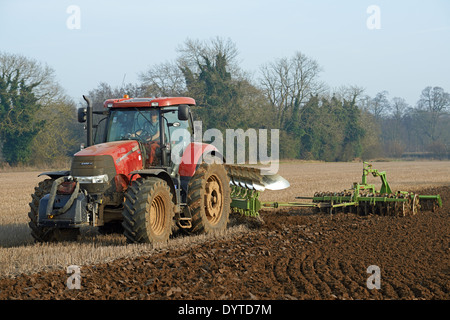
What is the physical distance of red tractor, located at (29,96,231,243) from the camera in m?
7.93

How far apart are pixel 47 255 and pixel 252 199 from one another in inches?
174

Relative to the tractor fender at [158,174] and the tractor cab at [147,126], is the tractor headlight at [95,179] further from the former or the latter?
the tractor cab at [147,126]

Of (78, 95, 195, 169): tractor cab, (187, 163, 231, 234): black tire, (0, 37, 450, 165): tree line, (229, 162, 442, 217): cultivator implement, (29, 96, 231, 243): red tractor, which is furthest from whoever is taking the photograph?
(0, 37, 450, 165): tree line

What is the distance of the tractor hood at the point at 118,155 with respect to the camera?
8227 millimetres

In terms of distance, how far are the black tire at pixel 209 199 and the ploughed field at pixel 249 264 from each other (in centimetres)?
26

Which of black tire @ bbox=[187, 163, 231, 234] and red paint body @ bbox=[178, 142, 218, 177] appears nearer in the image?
black tire @ bbox=[187, 163, 231, 234]

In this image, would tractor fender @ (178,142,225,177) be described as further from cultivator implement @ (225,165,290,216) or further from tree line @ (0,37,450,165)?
A: tree line @ (0,37,450,165)

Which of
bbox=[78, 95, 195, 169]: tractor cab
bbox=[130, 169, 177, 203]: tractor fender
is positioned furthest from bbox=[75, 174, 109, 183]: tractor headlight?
bbox=[78, 95, 195, 169]: tractor cab

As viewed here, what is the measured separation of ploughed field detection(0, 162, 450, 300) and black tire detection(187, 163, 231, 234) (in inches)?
10.3

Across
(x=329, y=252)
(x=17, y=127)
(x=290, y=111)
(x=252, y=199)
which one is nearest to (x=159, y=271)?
(x=329, y=252)

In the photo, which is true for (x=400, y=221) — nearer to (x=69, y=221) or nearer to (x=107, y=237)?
(x=107, y=237)

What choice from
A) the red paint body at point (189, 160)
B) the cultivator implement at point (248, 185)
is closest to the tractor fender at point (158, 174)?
the red paint body at point (189, 160)

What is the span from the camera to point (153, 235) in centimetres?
815

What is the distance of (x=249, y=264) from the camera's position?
709 cm
